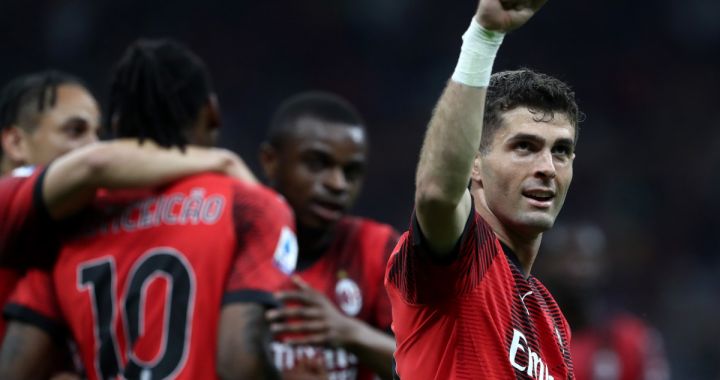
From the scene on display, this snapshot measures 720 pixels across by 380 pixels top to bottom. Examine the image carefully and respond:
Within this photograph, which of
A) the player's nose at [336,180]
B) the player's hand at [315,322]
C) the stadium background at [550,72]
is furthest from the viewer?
the stadium background at [550,72]

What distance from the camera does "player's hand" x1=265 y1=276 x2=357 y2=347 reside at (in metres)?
4.50

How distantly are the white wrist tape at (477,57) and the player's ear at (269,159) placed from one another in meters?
3.02

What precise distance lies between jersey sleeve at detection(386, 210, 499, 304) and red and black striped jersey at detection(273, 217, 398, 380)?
80.0 inches

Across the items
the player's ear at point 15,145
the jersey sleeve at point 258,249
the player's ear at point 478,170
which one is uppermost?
the player's ear at point 478,170

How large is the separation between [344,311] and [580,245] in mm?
4288

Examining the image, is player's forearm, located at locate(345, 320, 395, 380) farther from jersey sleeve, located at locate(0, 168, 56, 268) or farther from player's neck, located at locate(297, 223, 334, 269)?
jersey sleeve, located at locate(0, 168, 56, 268)

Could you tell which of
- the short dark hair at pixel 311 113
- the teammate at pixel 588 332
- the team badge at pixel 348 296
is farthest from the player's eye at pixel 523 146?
the teammate at pixel 588 332

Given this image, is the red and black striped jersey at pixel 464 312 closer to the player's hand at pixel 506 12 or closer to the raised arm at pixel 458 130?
the raised arm at pixel 458 130

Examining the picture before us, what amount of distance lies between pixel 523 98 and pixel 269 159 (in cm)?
277

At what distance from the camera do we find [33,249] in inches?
163

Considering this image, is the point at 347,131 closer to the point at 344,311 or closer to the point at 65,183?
the point at 344,311

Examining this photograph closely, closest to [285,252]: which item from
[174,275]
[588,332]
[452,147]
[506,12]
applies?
[174,275]

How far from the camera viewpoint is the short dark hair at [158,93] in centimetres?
423

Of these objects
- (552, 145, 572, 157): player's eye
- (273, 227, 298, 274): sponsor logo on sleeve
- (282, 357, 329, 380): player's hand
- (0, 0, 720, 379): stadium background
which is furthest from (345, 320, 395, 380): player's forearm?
(0, 0, 720, 379): stadium background
